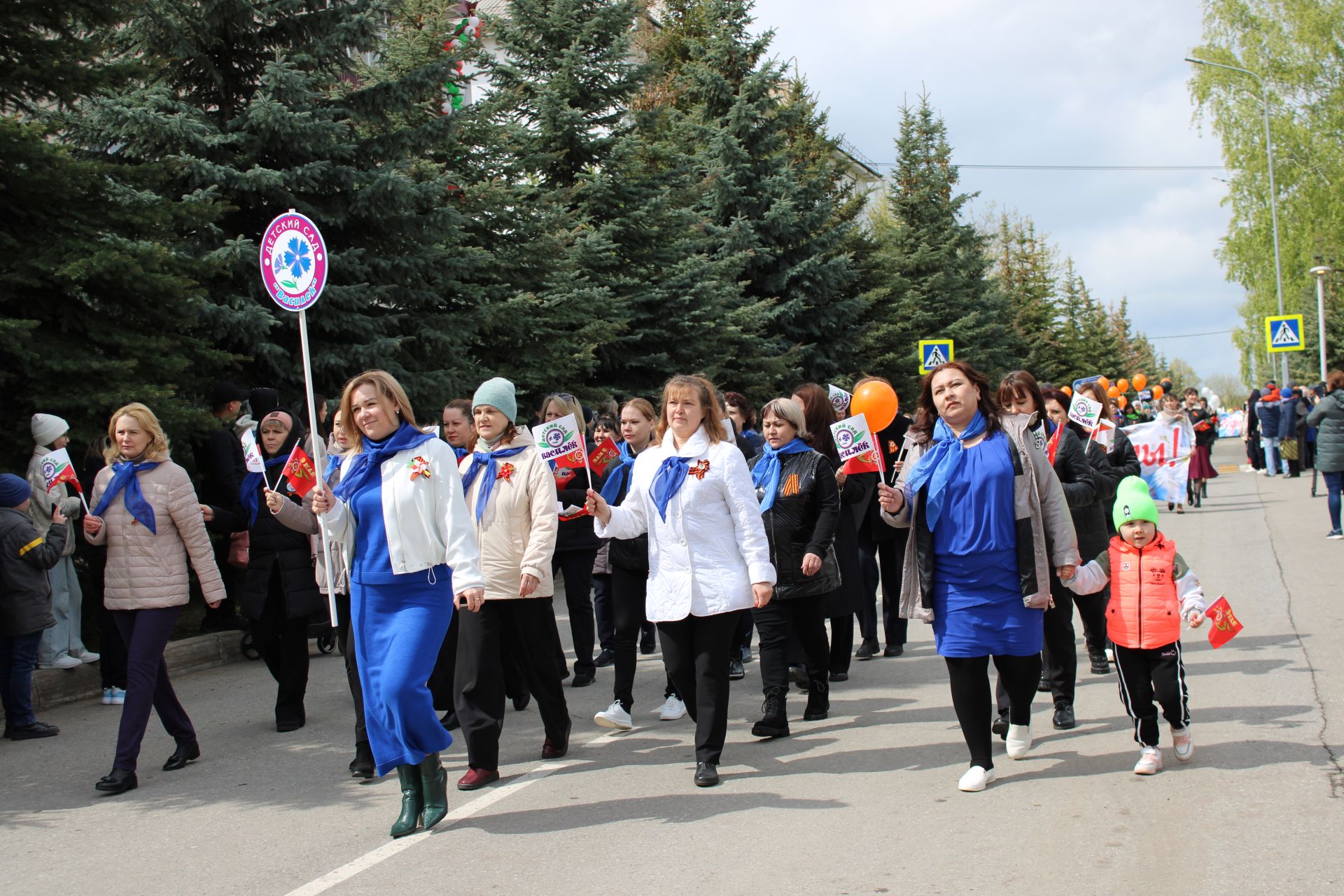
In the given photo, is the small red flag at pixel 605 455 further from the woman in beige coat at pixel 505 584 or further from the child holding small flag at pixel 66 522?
the child holding small flag at pixel 66 522

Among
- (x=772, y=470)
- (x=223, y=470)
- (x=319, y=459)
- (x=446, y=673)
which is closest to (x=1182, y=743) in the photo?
(x=772, y=470)

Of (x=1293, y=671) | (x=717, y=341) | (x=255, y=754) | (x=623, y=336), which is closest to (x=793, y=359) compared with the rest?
(x=717, y=341)

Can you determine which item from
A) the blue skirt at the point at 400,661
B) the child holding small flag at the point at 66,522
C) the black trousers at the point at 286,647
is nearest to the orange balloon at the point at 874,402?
the black trousers at the point at 286,647

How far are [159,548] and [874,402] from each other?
512cm

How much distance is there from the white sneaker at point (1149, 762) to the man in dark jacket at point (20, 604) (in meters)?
6.51

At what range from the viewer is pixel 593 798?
594 centimetres

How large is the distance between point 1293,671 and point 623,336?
12009 mm

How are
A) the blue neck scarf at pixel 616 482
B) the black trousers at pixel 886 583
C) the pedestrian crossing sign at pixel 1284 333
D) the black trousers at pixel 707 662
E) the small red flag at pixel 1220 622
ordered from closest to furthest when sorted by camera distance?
the small red flag at pixel 1220 622 → the black trousers at pixel 707 662 → the blue neck scarf at pixel 616 482 → the black trousers at pixel 886 583 → the pedestrian crossing sign at pixel 1284 333

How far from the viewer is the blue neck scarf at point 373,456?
5.48m

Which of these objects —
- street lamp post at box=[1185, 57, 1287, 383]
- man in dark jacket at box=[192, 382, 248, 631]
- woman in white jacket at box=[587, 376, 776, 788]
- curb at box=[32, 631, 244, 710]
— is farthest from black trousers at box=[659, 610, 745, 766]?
street lamp post at box=[1185, 57, 1287, 383]

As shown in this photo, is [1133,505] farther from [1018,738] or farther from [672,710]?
[672,710]

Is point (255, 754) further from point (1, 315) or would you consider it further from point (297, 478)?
point (1, 315)

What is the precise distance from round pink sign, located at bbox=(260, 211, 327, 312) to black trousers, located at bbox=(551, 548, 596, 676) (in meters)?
2.60

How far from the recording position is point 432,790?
5.50m
